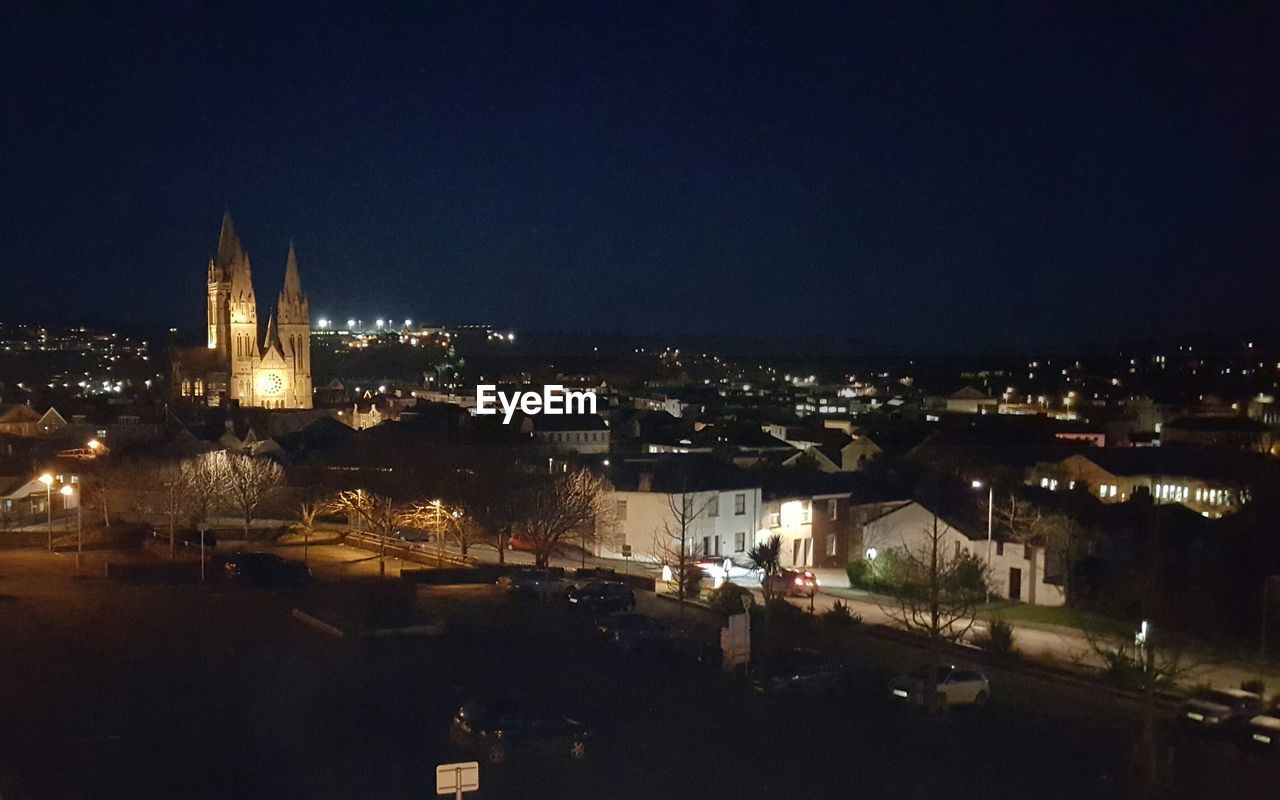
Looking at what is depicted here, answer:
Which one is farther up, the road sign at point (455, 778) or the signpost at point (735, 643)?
the road sign at point (455, 778)

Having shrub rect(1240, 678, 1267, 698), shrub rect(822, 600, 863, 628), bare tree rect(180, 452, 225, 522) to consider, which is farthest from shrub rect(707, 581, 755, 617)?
bare tree rect(180, 452, 225, 522)

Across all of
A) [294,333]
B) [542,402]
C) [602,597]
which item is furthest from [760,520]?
[294,333]

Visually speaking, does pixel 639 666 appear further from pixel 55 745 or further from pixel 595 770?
pixel 55 745

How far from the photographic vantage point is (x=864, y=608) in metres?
20.6

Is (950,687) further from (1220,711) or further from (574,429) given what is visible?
(574,429)

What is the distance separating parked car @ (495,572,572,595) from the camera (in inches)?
765

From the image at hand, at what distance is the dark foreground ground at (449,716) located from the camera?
10.3 metres

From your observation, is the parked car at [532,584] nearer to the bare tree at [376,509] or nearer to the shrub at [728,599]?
the shrub at [728,599]

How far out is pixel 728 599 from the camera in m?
19.2

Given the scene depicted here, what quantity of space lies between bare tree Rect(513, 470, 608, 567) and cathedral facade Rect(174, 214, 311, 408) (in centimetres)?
5195

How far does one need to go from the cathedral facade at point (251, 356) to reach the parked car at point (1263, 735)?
6845 centimetres

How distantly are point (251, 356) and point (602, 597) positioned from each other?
6429cm

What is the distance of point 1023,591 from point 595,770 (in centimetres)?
1416

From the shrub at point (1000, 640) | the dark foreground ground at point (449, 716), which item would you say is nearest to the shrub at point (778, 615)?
the dark foreground ground at point (449, 716)
